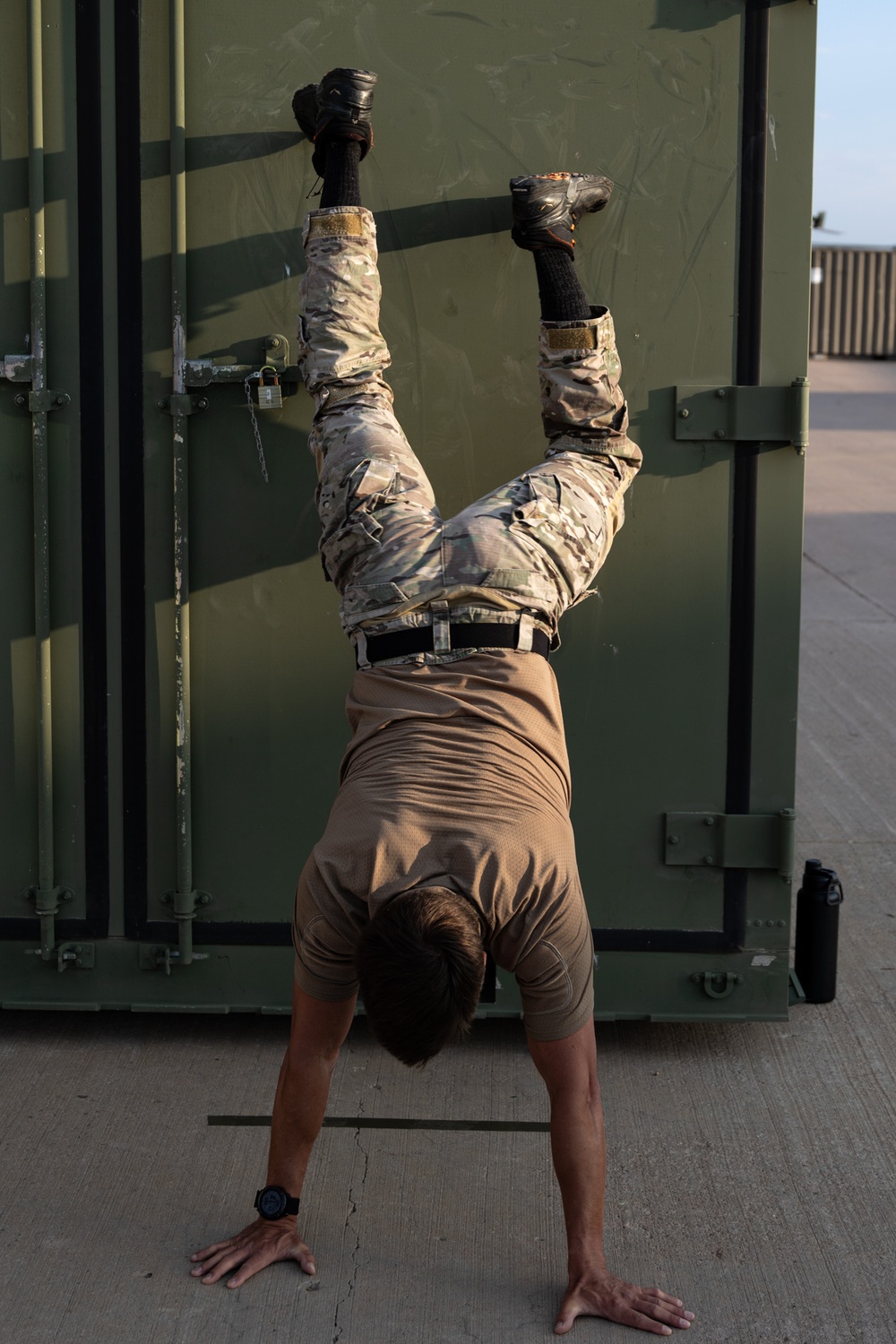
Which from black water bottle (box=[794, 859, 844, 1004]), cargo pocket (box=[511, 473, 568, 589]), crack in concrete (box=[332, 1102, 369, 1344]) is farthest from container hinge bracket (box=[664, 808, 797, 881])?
crack in concrete (box=[332, 1102, 369, 1344])

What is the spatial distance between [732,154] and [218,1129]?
266 centimetres

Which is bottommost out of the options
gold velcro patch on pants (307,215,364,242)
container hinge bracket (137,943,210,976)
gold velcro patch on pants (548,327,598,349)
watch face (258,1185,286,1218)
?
watch face (258,1185,286,1218)

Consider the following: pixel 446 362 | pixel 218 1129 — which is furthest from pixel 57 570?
pixel 218 1129

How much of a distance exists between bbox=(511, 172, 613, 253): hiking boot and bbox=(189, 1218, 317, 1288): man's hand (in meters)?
2.23

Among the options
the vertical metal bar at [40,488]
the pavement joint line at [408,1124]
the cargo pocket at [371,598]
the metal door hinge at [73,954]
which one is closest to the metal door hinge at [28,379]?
the vertical metal bar at [40,488]

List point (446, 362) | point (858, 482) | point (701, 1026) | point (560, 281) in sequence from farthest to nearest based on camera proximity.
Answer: point (858, 482) → point (701, 1026) → point (446, 362) → point (560, 281)

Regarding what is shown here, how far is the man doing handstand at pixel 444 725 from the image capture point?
99.9 inches

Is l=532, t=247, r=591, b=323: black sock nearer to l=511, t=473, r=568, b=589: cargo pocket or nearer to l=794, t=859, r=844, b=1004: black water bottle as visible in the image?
l=511, t=473, r=568, b=589: cargo pocket

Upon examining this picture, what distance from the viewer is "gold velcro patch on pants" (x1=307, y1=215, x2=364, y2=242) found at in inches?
122

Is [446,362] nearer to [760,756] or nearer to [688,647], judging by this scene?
[688,647]

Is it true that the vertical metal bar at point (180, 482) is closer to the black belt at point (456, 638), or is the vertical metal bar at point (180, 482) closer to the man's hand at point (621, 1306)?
the black belt at point (456, 638)

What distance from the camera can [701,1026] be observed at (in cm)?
378

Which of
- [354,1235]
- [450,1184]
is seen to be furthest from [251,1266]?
[450,1184]

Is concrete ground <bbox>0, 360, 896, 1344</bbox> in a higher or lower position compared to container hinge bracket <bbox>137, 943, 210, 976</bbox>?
lower
